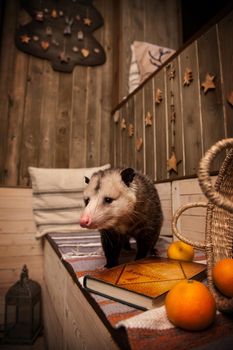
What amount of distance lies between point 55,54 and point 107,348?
2.68 m

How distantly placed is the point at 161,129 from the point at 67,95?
1331 millimetres

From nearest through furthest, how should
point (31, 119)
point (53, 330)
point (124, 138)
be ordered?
point (53, 330), point (124, 138), point (31, 119)

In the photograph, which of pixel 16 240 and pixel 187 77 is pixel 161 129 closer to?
pixel 187 77

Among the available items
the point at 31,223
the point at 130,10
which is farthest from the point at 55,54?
the point at 31,223

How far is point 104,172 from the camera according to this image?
1049 millimetres

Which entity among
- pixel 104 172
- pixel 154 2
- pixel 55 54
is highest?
pixel 154 2

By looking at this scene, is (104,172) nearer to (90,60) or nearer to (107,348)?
(107,348)

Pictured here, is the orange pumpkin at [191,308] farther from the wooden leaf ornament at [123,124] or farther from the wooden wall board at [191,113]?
the wooden leaf ornament at [123,124]

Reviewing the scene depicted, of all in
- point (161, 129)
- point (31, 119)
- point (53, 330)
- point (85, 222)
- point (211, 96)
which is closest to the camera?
point (85, 222)

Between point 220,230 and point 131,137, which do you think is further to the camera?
point 131,137

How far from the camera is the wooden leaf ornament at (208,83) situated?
1287mm

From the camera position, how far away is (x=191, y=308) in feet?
1.60

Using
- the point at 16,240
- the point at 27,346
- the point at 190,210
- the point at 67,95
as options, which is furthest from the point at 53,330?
the point at 67,95

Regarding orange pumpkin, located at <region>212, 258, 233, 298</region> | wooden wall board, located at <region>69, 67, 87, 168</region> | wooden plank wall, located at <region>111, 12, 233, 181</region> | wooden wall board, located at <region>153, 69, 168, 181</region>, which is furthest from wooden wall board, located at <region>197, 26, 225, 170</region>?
wooden wall board, located at <region>69, 67, 87, 168</region>
